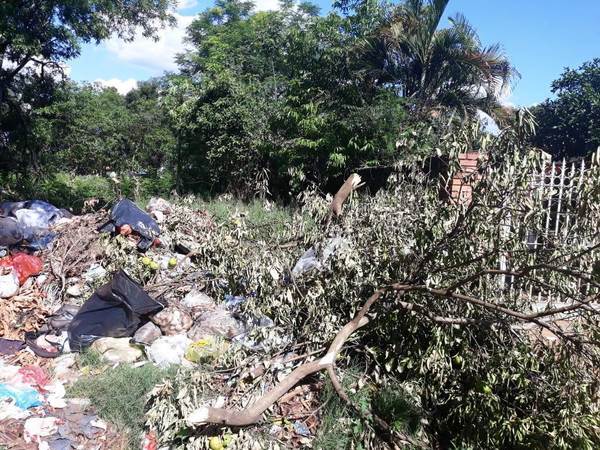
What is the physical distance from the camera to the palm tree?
9.30 m

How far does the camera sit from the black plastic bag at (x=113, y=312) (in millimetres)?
4461

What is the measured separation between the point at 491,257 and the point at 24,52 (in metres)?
9.10

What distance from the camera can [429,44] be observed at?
30.7 ft

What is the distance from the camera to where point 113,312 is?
4.55 m

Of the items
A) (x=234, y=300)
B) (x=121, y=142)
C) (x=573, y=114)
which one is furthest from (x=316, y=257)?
(x=121, y=142)

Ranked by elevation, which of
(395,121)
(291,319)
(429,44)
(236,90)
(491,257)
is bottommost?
(291,319)

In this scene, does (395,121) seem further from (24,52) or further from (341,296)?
(24,52)

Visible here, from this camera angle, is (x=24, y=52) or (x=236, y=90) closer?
(x=24, y=52)

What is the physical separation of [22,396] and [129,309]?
112 cm

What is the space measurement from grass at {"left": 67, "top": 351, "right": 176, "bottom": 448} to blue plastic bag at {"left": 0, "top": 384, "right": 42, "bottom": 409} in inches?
8.8

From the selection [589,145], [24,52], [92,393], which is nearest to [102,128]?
[24,52]

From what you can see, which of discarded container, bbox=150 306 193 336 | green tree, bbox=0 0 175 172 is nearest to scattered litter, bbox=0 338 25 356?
discarded container, bbox=150 306 193 336

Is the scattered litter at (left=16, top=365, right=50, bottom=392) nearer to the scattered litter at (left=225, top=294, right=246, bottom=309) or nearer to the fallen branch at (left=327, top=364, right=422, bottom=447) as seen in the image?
the scattered litter at (left=225, top=294, right=246, bottom=309)

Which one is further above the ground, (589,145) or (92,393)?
(589,145)
